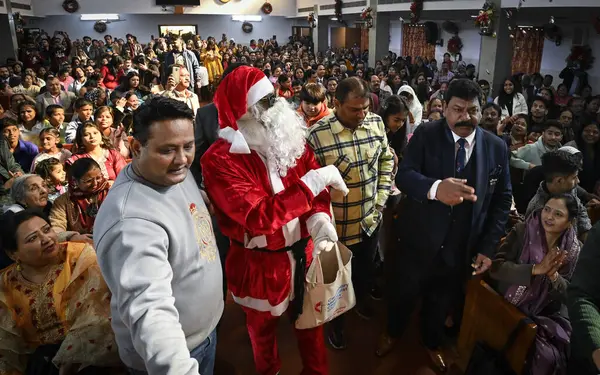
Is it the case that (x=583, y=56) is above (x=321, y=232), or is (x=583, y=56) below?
above

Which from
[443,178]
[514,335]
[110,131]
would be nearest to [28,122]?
[110,131]

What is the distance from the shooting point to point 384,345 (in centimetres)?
263

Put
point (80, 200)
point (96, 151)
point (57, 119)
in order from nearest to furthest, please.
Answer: point (80, 200) < point (96, 151) < point (57, 119)

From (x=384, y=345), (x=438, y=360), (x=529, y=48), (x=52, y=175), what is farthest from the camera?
(x=529, y=48)

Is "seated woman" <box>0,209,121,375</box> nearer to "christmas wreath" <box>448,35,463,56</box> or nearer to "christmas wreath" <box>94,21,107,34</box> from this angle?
"christmas wreath" <box>448,35,463,56</box>

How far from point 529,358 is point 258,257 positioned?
137cm

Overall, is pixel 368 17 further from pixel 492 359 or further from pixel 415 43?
pixel 492 359

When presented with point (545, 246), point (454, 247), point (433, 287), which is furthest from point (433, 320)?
point (545, 246)

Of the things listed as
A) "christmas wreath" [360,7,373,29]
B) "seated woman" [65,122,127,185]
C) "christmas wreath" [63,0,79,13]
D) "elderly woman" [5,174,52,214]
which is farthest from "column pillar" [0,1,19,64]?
"elderly woman" [5,174,52,214]

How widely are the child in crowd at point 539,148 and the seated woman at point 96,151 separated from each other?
11.9ft

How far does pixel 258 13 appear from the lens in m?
19.4

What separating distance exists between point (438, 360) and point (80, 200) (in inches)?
98.6

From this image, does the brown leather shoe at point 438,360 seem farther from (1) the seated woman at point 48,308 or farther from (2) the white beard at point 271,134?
(1) the seated woman at point 48,308

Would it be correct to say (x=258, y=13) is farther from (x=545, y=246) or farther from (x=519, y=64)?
(x=545, y=246)
